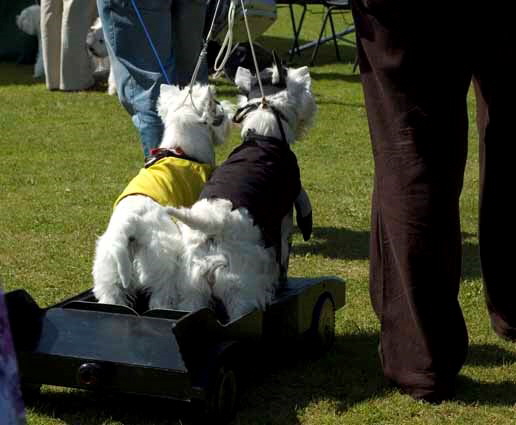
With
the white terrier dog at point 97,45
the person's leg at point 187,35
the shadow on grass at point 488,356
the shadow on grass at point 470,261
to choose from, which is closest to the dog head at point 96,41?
the white terrier dog at point 97,45

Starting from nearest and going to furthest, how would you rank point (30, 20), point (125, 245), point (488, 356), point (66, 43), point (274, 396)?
point (125, 245) → point (274, 396) → point (488, 356) → point (66, 43) → point (30, 20)

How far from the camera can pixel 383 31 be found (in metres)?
3.66

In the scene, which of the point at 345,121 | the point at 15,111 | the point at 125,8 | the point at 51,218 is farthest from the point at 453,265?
the point at 15,111

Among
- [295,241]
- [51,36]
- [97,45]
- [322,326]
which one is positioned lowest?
[295,241]

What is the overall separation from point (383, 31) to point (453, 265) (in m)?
0.88

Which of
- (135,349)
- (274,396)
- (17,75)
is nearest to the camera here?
(135,349)

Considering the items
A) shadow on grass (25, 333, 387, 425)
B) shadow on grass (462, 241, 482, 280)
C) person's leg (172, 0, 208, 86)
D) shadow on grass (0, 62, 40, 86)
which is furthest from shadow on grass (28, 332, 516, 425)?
shadow on grass (0, 62, 40, 86)

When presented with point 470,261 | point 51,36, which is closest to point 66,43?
point 51,36

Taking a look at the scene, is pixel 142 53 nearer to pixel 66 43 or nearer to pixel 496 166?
pixel 496 166

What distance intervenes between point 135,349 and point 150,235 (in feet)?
1.62

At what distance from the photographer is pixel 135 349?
3.60 meters

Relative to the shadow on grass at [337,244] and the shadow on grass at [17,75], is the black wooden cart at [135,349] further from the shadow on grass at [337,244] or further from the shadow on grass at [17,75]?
the shadow on grass at [17,75]

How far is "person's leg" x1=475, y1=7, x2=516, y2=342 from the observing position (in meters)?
3.84

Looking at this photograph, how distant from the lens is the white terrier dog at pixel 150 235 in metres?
3.88
